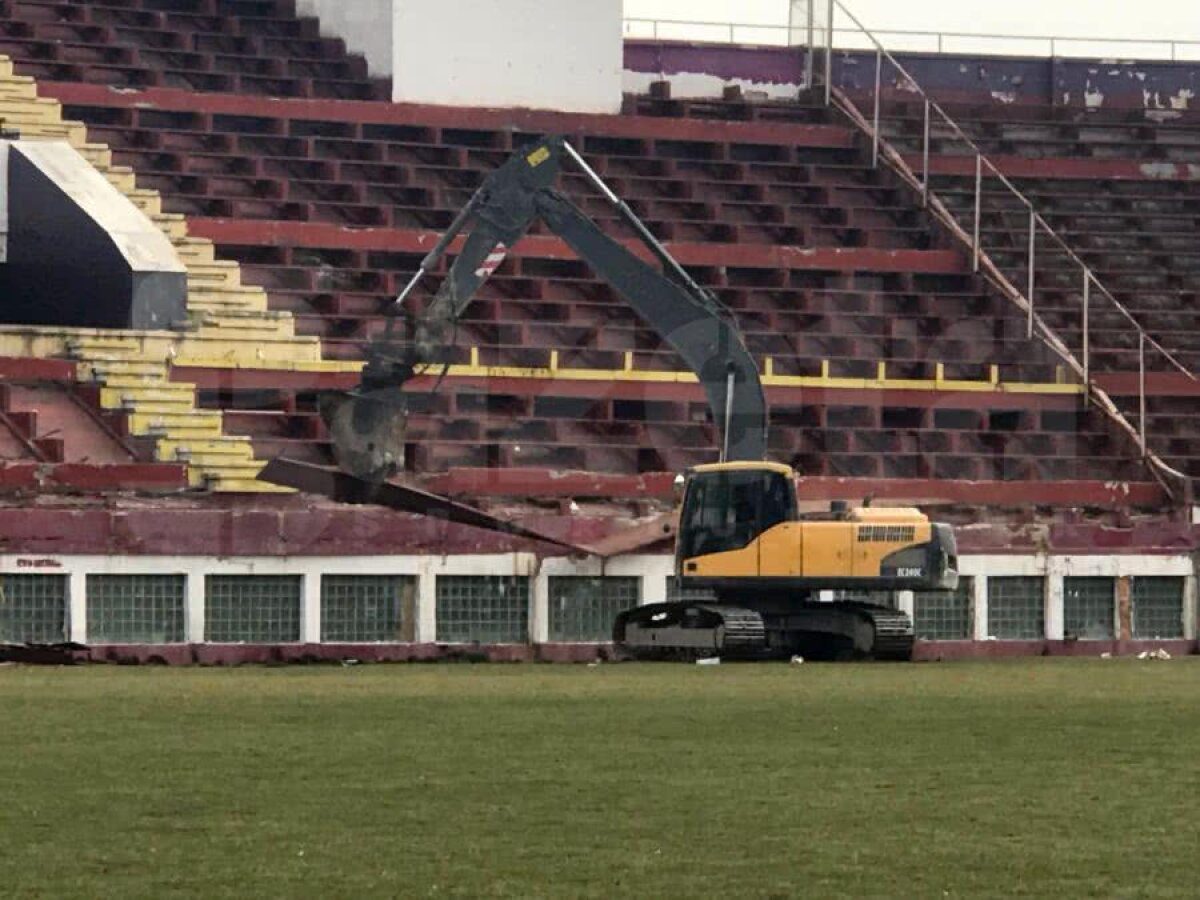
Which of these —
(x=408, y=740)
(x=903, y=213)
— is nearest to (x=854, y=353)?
(x=903, y=213)

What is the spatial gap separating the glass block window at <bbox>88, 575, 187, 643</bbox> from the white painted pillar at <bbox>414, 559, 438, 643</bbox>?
3.06 m

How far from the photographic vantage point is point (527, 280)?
50.4m

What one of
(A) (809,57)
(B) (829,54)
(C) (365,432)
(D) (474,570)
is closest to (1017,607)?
(D) (474,570)

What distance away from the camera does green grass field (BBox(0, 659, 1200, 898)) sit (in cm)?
1379

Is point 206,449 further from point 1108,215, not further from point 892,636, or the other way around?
point 1108,215

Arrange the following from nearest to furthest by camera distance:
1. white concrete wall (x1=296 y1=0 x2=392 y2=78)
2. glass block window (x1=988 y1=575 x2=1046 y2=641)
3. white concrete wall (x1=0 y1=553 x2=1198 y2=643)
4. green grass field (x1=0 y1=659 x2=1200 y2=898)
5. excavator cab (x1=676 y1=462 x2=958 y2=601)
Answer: green grass field (x1=0 y1=659 x2=1200 y2=898) → white concrete wall (x1=0 y1=553 x2=1198 y2=643) → excavator cab (x1=676 y1=462 x2=958 y2=601) → glass block window (x1=988 y1=575 x2=1046 y2=641) → white concrete wall (x1=296 y1=0 x2=392 y2=78)

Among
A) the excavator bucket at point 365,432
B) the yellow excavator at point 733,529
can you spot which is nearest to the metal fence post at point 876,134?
the yellow excavator at point 733,529

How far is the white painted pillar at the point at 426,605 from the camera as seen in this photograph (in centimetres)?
3862

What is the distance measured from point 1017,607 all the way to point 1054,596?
1.78 feet

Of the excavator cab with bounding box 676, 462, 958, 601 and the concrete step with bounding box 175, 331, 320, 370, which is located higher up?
the concrete step with bounding box 175, 331, 320, 370

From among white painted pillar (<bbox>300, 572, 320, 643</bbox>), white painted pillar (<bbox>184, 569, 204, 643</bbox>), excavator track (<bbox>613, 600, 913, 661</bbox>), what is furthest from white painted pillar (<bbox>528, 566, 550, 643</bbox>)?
white painted pillar (<bbox>184, 569, 204, 643</bbox>)

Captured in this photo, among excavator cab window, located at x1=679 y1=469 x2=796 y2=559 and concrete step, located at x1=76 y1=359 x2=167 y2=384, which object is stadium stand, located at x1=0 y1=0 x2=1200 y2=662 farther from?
excavator cab window, located at x1=679 y1=469 x2=796 y2=559

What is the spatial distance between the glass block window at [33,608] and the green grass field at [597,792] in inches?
328

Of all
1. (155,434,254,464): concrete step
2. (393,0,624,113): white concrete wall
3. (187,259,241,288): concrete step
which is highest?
(393,0,624,113): white concrete wall
